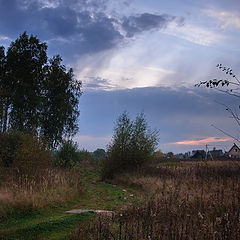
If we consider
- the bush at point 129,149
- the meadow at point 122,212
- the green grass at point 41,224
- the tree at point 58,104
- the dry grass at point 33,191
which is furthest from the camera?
the tree at point 58,104

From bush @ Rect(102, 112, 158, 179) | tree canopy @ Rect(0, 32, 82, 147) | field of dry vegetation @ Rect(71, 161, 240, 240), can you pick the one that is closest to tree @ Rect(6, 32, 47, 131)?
tree canopy @ Rect(0, 32, 82, 147)

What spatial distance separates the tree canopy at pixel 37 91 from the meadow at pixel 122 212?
11957mm

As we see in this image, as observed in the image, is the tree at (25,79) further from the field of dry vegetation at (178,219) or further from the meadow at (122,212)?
the field of dry vegetation at (178,219)

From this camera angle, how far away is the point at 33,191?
10125 mm

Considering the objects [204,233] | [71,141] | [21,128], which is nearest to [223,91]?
[204,233]

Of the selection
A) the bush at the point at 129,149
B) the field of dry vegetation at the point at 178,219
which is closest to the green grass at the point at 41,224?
the field of dry vegetation at the point at 178,219

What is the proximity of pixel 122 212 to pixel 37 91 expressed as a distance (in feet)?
69.4

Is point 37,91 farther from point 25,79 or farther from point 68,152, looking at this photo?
point 68,152

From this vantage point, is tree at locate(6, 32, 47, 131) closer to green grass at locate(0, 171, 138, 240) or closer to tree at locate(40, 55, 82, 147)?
tree at locate(40, 55, 82, 147)

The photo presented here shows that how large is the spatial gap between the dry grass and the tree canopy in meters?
11.1

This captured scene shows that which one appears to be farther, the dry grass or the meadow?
the dry grass

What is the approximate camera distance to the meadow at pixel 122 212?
5160 millimetres

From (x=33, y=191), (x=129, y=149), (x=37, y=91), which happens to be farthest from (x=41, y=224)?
(x=37, y=91)

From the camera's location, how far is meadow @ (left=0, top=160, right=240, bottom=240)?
16.9 feet
